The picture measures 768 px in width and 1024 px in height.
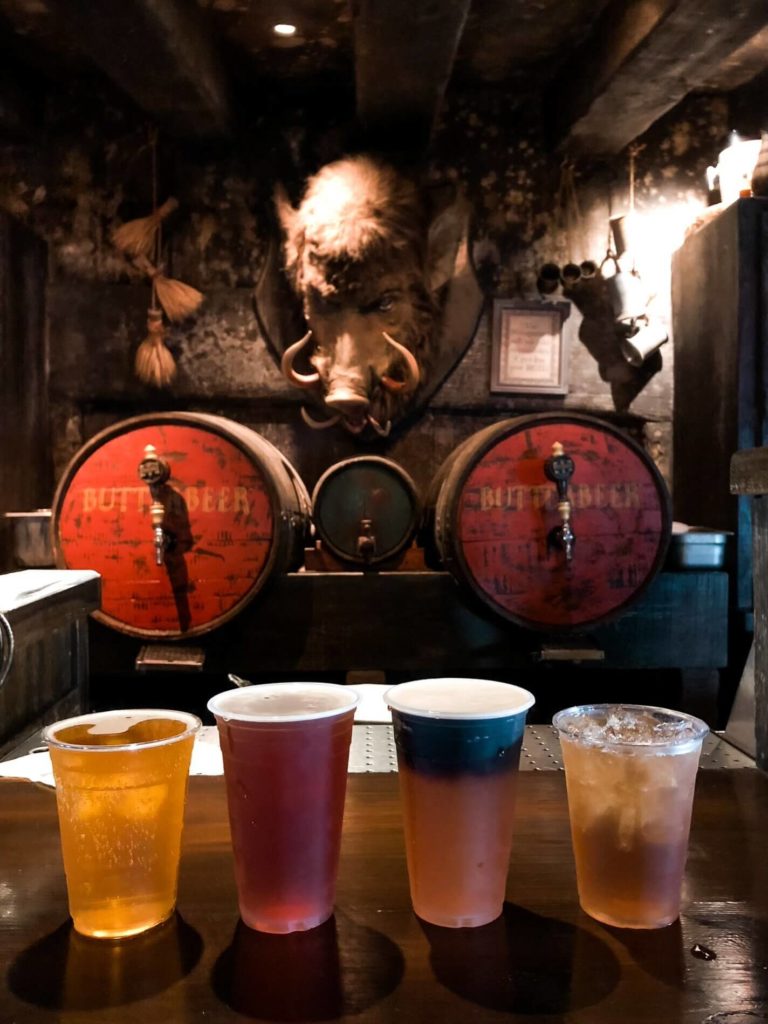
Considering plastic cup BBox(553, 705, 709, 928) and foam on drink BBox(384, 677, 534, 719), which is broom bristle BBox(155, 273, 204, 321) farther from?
plastic cup BBox(553, 705, 709, 928)

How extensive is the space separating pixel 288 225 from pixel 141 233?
2.44 ft

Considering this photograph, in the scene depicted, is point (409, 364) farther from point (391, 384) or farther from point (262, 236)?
point (262, 236)

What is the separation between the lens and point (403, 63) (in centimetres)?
290

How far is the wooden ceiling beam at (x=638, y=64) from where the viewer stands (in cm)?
267

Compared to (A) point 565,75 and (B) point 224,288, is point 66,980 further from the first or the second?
(A) point 565,75

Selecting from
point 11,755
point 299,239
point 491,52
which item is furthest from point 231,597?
point 491,52

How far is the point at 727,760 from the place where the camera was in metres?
1.51

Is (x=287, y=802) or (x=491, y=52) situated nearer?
(x=287, y=802)

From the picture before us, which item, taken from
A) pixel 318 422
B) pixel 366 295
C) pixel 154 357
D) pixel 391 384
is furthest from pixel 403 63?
pixel 154 357

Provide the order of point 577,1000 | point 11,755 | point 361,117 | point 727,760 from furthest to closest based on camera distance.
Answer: point 361,117, point 11,755, point 727,760, point 577,1000

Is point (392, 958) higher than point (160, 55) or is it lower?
lower

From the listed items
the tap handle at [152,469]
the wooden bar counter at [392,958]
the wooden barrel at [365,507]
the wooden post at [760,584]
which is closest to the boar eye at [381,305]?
the wooden barrel at [365,507]

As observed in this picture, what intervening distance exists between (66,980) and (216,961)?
13 centimetres

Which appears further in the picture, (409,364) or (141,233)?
(141,233)
